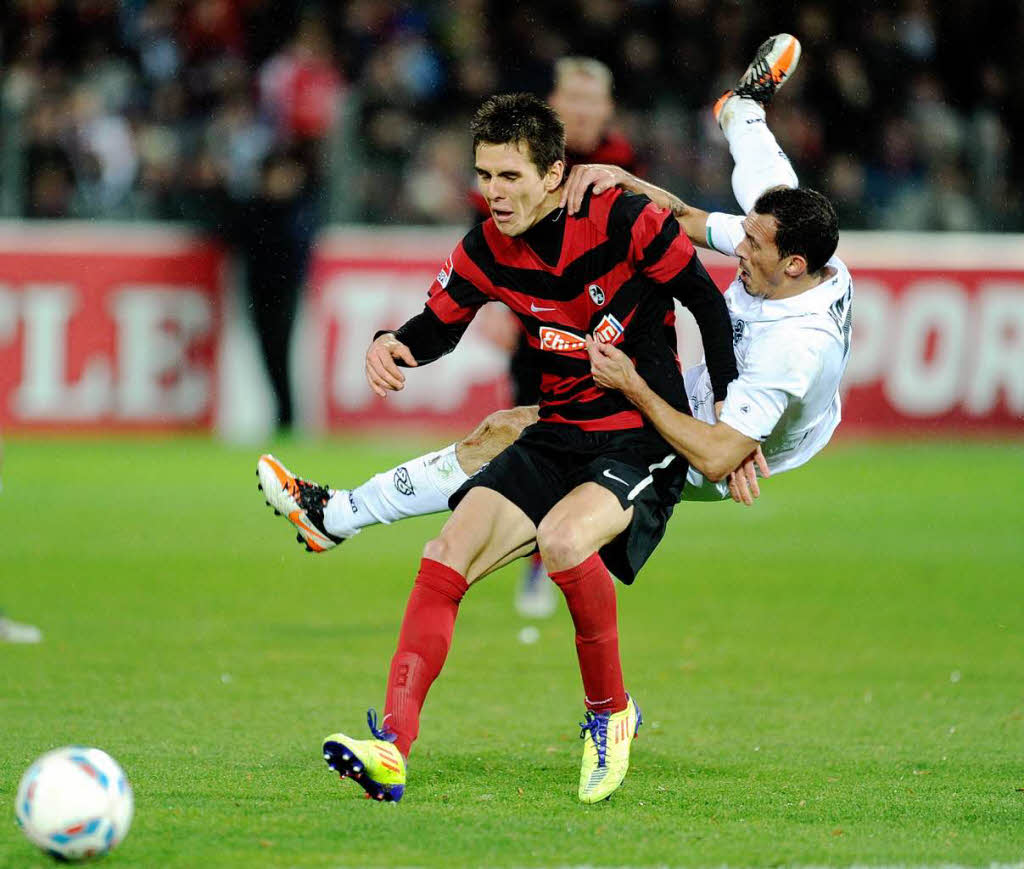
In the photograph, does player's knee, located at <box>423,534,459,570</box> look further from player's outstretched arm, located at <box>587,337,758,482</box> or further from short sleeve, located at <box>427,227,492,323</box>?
short sleeve, located at <box>427,227,492,323</box>

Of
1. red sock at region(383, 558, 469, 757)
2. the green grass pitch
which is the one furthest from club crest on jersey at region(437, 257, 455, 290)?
the green grass pitch

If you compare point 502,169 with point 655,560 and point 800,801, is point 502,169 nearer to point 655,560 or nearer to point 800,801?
point 800,801

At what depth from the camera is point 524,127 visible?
555cm

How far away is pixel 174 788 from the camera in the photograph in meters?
5.35

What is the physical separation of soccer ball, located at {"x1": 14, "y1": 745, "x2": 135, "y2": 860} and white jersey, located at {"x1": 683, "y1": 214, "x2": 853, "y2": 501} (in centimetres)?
233

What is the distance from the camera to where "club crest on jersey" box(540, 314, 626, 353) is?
5848 mm

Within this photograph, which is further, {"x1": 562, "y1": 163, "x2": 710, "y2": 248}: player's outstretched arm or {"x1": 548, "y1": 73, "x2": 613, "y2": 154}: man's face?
{"x1": 548, "y1": 73, "x2": 613, "y2": 154}: man's face

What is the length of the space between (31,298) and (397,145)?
12.2 ft

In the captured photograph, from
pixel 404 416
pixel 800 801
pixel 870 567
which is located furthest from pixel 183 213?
pixel 800 801

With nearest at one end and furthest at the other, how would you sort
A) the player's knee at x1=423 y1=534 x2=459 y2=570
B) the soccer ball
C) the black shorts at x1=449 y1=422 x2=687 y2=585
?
the soccer ball, the player's knee at x1=423 y1=534 x2=459 y2=570, the black shorts at x1=449 y1=422 x2=687 y2=585

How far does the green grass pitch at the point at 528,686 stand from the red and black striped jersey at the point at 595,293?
1.26m

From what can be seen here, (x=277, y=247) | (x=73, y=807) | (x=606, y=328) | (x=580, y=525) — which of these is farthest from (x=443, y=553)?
(x=277, y=247)

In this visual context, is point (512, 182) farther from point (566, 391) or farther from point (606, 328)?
point (566, 391)

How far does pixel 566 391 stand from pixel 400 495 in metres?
0.80
